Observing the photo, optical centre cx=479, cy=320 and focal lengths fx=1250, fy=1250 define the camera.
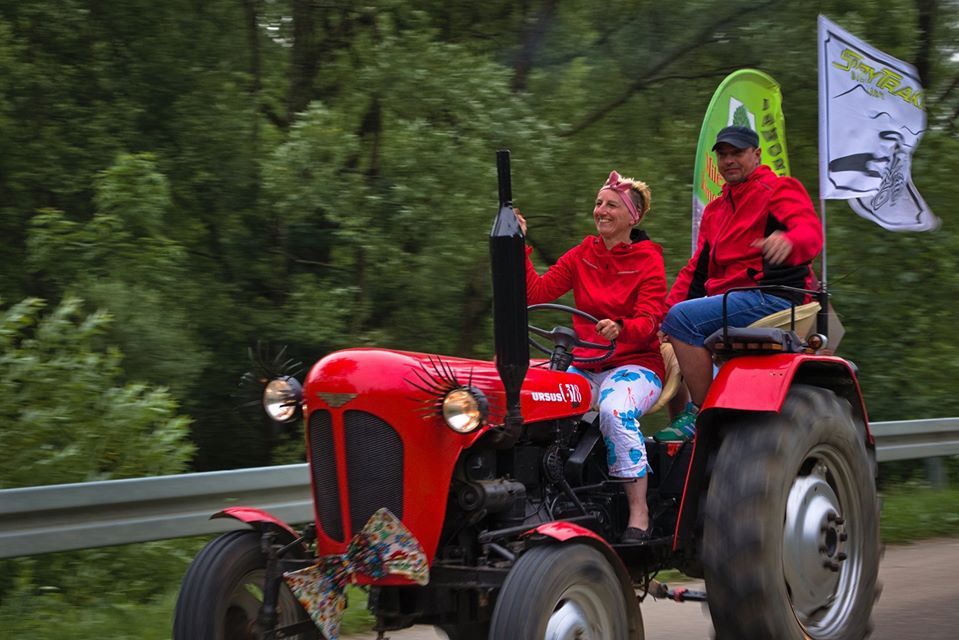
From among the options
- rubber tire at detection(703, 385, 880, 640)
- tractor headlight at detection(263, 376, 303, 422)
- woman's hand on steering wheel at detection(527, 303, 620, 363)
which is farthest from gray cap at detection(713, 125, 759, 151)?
tractor headlight at detection(263, 376, 303, 422)

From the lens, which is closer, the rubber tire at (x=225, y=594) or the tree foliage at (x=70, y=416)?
the rubber tire at (x=225, y=594)

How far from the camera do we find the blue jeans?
5.14 meters

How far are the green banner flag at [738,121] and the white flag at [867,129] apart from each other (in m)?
0.49

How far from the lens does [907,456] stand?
9.64 m

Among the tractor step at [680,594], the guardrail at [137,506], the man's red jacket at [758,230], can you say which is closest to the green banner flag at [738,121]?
the man's red jacket at [758,230]

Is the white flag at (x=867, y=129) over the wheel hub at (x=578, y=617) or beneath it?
over

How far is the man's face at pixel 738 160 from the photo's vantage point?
5383mm

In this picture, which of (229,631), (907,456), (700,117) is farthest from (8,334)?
(700,117)

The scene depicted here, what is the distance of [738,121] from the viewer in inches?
300

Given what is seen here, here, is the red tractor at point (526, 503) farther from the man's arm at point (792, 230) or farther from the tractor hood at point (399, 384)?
the man's arm at point (792, 230)

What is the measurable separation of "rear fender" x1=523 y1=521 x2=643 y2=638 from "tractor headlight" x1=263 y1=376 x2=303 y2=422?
99 cm

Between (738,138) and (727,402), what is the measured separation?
49.5 inches

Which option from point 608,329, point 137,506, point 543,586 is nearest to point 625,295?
point 608,329

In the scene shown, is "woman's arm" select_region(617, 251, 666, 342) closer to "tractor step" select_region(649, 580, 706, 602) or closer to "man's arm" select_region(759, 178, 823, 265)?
"man's arm" select_region(759, 178, 823, 265)
